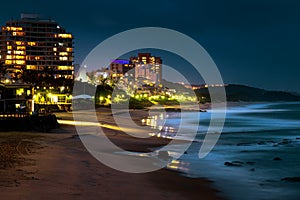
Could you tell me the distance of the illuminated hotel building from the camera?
352 feet

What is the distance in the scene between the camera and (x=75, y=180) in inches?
454

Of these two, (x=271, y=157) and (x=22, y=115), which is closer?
(x=271, y=157)

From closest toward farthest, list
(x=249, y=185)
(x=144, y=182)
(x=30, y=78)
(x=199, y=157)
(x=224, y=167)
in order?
1. (x=144, y=182)
2. (x=249, y=185)
3. (x=224, y=167)
4. (x=199, y=157)
5. (x=30, y=78)

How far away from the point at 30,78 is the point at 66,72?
47.8 metres

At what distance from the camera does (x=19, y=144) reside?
704 inches

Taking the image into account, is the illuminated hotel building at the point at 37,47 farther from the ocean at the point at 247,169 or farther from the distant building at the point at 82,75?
the ocean at the point at 247,169

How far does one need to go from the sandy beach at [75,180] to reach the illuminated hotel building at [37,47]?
93421mm

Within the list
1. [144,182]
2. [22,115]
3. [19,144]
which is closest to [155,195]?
[144,182]

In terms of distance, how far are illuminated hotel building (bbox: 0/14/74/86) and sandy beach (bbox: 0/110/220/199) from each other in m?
93.4

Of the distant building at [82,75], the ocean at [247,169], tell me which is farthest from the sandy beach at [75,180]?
the distant building at [82,75]

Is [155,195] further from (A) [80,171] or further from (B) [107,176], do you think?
(A) [80,171]

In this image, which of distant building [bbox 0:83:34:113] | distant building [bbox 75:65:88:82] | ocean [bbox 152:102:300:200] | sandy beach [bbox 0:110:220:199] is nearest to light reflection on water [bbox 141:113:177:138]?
ocean [bbox 152:102:300:200]

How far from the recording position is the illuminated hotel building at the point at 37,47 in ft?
352

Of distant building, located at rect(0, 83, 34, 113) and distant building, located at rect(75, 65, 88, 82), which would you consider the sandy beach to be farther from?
distant building, located at rect(75, 65, 88, 82)
